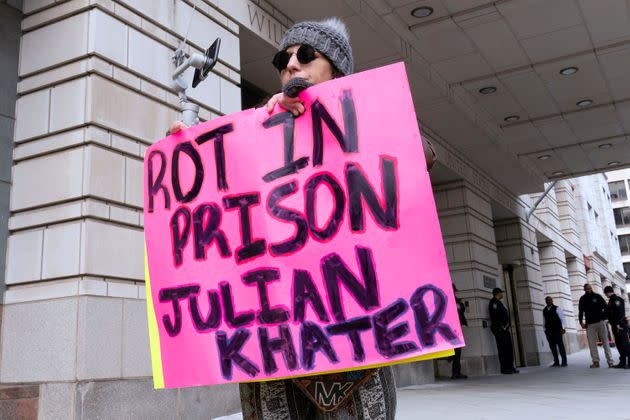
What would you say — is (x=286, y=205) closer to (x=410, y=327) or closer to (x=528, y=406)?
(x=410, y=327)

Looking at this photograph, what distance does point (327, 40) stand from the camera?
200cm

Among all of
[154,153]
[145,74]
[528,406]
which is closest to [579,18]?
[528,406]

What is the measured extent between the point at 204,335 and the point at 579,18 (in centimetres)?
994

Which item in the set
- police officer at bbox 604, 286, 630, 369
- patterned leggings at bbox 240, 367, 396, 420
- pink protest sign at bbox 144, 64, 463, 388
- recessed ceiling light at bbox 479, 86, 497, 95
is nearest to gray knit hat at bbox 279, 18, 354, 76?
pink protest sign at bbox 144, 64, 463, 388

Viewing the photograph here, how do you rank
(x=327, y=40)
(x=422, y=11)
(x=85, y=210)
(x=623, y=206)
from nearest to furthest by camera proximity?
(x=327, y=40)
(x=85, y=210)
(x=422, y=11)
(x=623, y=206)

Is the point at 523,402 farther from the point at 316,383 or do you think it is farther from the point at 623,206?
the point at 623,206

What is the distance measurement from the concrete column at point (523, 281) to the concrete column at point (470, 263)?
414cm

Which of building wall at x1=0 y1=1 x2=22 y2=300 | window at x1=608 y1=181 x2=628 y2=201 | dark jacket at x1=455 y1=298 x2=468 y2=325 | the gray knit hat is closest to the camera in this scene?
the gray knit hat

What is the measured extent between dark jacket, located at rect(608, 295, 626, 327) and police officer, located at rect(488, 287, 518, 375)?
2.26 metres

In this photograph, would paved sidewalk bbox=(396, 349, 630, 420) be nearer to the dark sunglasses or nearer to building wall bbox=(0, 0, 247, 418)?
building wall bbox=(0, 0, 247, 418)

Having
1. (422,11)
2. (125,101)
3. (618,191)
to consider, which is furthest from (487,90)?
(618,191)

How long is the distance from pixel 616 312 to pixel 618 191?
67.0m

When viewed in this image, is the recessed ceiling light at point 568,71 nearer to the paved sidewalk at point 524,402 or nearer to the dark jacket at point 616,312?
the dark jacket at point 616,312

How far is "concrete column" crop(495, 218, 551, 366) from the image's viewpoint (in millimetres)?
20031
